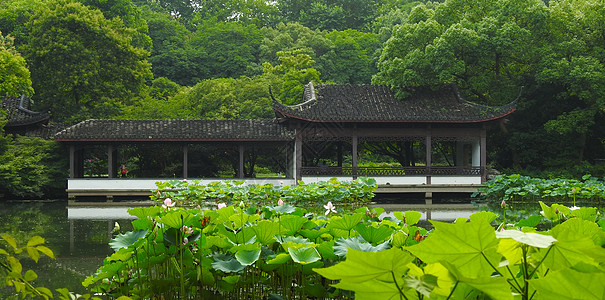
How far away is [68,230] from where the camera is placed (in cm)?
881

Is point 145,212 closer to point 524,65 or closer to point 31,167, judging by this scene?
point 31,167

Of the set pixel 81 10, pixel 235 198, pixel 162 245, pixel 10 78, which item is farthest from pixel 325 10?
pixel 162 245

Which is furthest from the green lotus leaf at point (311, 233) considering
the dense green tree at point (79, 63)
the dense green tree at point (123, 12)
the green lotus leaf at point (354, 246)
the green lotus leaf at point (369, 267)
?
the dense green tree at point (123, 12)

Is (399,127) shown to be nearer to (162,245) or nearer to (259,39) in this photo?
(162,245)

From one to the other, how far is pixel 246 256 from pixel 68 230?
7299 mm

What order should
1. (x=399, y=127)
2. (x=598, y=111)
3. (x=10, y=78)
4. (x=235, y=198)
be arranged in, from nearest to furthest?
(x=235, y=198) < (x=10, y=78) < (x=399, y=127) < (x=598, y=111)

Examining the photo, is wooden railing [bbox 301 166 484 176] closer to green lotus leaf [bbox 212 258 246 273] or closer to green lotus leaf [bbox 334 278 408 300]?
green lotus leaf [bbox 212 258 246 273]

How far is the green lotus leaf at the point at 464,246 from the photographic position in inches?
39.1

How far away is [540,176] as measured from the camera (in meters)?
17.5

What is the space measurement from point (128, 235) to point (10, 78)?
43.4ft

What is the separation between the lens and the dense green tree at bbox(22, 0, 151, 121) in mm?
20094

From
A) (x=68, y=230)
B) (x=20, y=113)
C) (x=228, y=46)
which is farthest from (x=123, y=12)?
(x=68, y=230)

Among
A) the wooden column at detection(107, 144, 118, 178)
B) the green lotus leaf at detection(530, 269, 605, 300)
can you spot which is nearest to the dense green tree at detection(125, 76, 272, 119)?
the wooden column at detection(107, 144, 118, 178)

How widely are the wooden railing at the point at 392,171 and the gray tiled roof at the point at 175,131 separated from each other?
131cm
